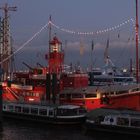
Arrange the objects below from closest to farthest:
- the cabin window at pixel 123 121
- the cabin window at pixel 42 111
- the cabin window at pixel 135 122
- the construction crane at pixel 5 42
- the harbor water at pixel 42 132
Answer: the harbor water at pixel 42 132, the cabin window at pixel 135 122, the cabin window at pixel 123 121, the cabin window at pixel 42 111, the construction crane at pixel 5 42

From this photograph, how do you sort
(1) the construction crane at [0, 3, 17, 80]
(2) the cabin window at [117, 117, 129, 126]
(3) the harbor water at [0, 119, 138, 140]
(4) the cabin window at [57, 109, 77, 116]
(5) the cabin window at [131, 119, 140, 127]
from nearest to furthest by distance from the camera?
(3) the harbor water at [0, 119, 138, 140], (5) the cabin window at [131, 119, 140, 127], (2) the cabin window at [117, 117, 129, 126], (4) the cabin window at [57, 109, 77, 116], (1) the construction crane at [0, 3, 17, 80]

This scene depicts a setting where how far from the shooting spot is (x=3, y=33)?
261 ft

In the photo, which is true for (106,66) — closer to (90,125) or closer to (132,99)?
(132,99)

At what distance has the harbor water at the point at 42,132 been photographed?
4662 centimetres

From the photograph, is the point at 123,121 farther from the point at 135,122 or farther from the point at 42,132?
the point at 42,132

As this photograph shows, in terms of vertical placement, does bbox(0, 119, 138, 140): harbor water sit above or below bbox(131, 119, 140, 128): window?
below

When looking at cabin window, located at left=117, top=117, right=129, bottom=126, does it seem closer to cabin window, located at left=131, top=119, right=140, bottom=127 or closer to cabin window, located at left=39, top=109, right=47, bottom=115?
cabin window, located at left=131, top=119, right=140, bottom=127

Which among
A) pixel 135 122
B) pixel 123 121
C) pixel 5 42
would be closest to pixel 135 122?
pixel 135 122

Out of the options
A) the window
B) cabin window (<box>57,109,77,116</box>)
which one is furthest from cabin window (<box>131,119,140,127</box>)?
cabin window (<box>57,109,77,116</box>)

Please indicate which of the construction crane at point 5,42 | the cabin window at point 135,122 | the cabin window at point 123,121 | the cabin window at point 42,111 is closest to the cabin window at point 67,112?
the cabin window at point 42,111

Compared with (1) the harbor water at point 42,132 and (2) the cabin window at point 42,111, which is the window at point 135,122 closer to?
(1) the harbor water at point 42,132

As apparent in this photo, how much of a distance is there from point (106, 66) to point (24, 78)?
6279 cm

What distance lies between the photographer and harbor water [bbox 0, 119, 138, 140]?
46.6m

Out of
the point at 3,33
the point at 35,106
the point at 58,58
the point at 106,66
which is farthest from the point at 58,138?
the point at 106,66
